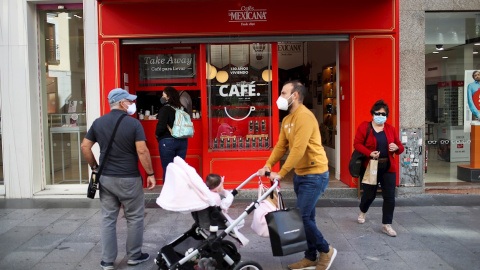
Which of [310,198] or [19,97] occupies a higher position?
[19,97]

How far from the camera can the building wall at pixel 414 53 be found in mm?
8008

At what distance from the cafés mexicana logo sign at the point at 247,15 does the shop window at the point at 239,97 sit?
0.48 meters

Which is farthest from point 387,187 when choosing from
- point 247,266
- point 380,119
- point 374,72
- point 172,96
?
point 172,96

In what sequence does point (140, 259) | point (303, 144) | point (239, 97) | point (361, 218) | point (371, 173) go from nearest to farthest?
point (303, 144) < point (140, 259) < point (371, 173) < point (361, 218) < point (239, 97)

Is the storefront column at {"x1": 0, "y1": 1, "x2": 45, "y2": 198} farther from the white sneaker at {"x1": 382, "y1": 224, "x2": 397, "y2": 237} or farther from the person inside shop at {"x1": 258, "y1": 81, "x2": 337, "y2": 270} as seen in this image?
the white sneaker at {"x1": 382, "y1": 224, "x2": 397, "y2": 237}

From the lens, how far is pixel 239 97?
330 inches

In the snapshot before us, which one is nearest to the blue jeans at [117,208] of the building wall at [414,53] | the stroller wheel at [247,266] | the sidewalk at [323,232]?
the sidewalk at [323,232]

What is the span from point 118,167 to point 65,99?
176 inches

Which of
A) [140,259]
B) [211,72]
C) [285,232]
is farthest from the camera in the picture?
[211,72]

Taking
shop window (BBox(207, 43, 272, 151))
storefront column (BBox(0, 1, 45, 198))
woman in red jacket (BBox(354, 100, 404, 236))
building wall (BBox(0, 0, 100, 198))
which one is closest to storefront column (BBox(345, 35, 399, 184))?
shop window (BBox(207, 43, 272, 151))

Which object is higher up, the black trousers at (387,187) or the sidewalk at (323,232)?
the black trousers at (387,187)

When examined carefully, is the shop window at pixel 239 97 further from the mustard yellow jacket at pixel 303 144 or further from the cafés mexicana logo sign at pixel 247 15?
the mustard yellow jacket at pixel 303 144

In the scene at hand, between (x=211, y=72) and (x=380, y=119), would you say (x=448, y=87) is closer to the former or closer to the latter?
(x=380, y=119)

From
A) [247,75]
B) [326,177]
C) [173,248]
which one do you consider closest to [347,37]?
[247,75]
